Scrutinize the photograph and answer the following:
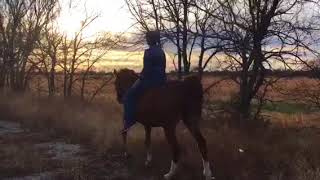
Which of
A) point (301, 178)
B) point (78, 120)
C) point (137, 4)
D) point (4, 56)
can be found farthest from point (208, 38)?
point (4, 56)

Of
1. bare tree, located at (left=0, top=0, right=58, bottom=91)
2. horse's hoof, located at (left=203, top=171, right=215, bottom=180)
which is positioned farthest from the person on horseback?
bare tree, located at (left=0, top=0, right=58, bottom=91)

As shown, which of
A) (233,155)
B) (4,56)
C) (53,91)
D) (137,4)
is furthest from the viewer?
(4,56)

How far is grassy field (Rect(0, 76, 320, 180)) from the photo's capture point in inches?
407

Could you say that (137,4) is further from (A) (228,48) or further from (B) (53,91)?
(B) (53,91)

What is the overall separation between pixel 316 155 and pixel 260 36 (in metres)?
4.93

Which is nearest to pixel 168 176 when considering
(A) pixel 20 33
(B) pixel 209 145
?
(B) pixel 209 145

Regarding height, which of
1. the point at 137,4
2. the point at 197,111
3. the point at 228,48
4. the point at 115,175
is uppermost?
the point at 137,4

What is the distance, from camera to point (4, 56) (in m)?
30.2

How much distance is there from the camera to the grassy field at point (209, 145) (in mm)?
10344

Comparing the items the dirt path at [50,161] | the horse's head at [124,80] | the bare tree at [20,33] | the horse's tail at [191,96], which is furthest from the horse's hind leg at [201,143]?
the bare tree at [20,33]

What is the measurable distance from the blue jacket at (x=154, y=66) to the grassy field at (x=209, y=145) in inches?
66.0

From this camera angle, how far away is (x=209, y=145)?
12.2m

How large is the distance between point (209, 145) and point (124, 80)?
227cm

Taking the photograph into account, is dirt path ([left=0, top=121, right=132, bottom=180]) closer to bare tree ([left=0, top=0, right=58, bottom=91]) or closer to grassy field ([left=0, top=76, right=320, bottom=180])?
grassy field ([left=0, top=76, right=320, bottom=180])
